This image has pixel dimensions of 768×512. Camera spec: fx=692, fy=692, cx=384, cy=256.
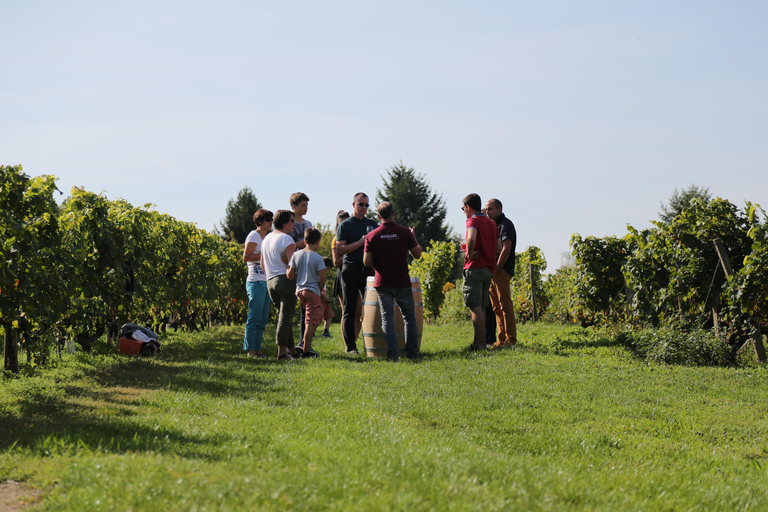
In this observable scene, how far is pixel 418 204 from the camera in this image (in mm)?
48969

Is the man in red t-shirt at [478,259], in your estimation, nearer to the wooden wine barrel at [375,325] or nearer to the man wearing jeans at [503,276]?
the man wearing jeans at [503,276]

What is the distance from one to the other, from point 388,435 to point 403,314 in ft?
12.9

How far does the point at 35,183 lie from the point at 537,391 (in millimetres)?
4563

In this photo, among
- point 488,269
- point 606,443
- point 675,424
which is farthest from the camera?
point 488,269

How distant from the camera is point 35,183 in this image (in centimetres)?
581

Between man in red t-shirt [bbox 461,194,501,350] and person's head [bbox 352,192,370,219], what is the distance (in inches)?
47.6

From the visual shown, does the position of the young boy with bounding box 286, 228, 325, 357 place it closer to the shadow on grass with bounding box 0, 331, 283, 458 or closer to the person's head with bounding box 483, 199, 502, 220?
the shadow on grass with bounding box 0, 331, 283, 458

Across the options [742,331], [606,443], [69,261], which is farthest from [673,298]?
[69,261]

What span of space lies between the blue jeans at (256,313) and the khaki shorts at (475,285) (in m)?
2.37

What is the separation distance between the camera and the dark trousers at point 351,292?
838cm

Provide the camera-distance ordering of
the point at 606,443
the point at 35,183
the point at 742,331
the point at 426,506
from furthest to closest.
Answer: the point at 742,331 < the point at 35,183 < the point at 606,443 < the point at 426,506

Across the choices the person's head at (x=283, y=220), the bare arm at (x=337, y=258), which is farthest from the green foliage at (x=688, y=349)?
the person's head at (x=283, y=220)

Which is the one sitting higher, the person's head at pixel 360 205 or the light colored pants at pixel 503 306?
the person's head at pixel 360 205

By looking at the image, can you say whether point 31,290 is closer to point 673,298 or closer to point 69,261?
point 69,261
